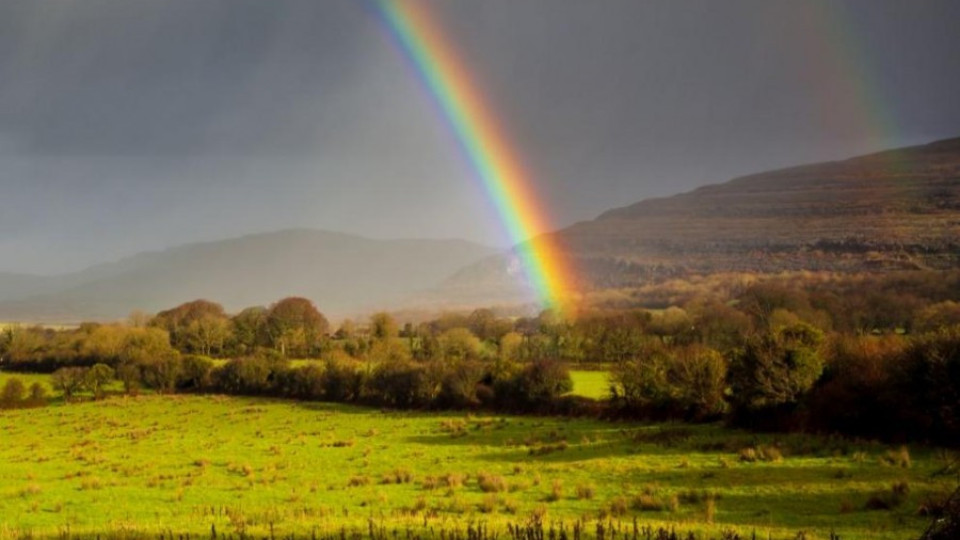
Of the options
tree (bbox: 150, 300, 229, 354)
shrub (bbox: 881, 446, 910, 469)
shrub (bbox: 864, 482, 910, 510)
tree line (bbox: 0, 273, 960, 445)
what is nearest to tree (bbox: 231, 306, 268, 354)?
tree line (bbox: 0, 273, 960, 445)

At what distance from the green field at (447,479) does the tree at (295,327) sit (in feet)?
205

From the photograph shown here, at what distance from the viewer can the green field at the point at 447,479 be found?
806 inches

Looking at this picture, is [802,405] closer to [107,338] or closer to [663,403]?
[663,403]

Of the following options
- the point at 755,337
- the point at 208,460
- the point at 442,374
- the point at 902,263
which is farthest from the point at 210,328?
the point at 902,263

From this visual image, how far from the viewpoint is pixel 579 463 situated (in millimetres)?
33344

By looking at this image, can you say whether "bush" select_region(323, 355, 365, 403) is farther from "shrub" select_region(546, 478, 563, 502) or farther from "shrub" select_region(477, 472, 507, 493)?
"shrub" select_region(546, 478, 563, 502)

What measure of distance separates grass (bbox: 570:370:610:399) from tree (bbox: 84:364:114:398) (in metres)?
60.6

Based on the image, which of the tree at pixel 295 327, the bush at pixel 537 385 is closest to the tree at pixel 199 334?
the tree at pixel 295 327

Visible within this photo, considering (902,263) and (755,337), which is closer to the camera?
(755,337)

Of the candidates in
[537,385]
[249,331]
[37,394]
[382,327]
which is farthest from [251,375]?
[249,331]

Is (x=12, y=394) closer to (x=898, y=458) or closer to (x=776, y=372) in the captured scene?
(x=776, y=372)

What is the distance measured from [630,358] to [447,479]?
2564 inches

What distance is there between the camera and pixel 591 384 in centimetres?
7250

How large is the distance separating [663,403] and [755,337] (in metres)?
9.75
